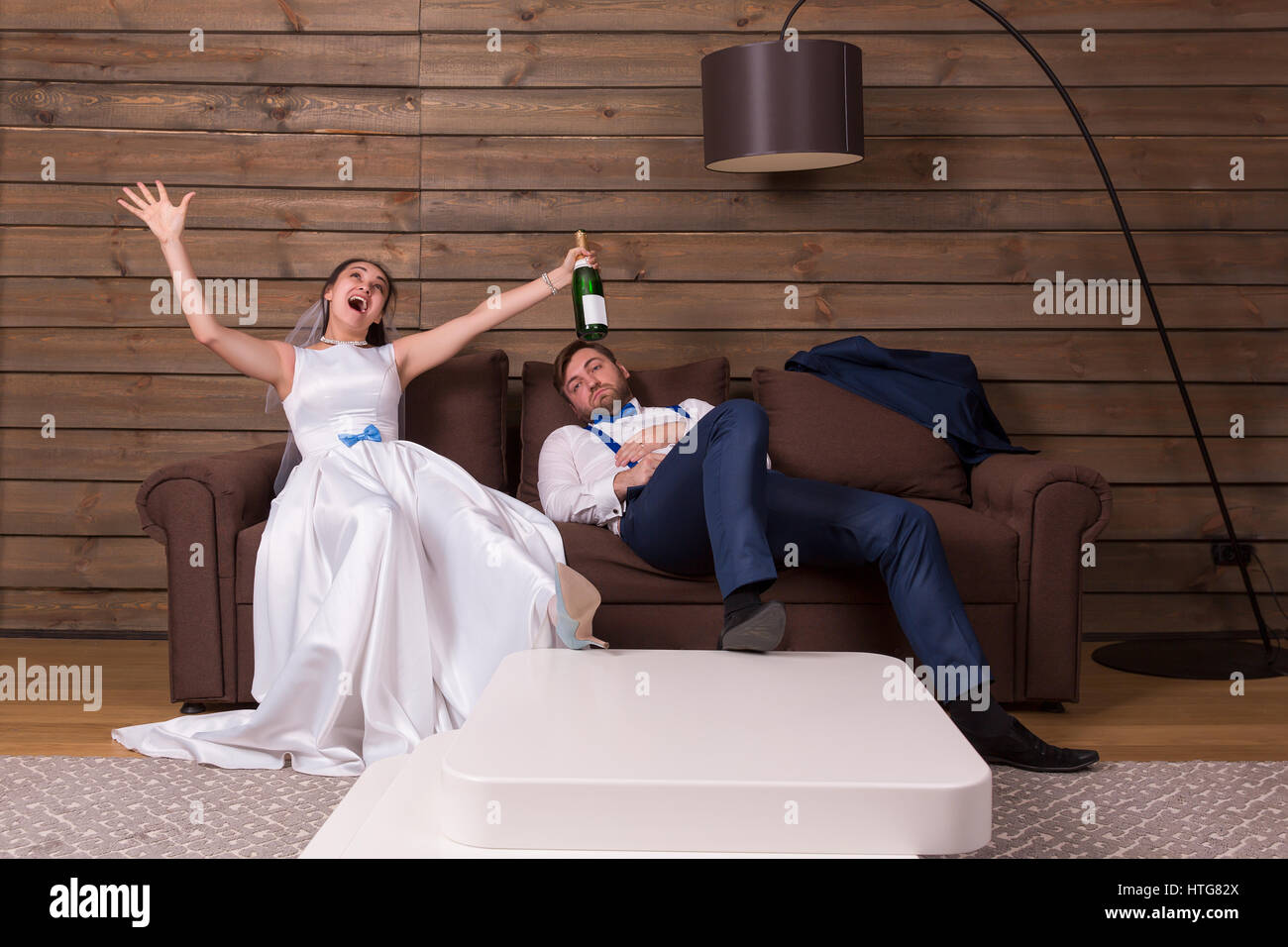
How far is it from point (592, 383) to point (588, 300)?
27cm

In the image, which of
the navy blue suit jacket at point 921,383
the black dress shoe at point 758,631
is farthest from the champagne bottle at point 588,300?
the black dress shoe at point 758,631

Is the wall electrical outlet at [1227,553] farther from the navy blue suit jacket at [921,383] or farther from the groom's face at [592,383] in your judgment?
the groom's face at [592,383]

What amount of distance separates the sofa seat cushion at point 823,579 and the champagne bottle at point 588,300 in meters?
0.56

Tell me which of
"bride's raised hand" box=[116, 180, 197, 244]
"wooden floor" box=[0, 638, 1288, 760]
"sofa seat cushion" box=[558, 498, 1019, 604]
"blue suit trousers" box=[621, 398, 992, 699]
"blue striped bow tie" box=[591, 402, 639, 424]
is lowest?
"wooden floor" box=[0, 638, 1288, 760]

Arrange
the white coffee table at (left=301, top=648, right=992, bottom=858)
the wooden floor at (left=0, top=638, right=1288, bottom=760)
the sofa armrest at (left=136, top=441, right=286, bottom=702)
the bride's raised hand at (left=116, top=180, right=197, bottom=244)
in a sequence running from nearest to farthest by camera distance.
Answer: the white coffee table at (left=301, top=648, right=992, bottom=858)
the wooden floor at (left=0, top=638, right=1288, bottom=760)
the sofa armrest at (left=136, top=441, right=286, bottom=702)
the bride's raised hand at (left=116, top=180, right=197, bottom=244)

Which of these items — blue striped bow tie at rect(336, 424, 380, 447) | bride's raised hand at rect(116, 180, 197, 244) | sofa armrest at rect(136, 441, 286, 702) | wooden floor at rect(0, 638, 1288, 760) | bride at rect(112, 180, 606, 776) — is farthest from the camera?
blue striped bow tie at rect(336, 424, 380, 447)

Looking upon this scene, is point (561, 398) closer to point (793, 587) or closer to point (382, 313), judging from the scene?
point (382, 313)

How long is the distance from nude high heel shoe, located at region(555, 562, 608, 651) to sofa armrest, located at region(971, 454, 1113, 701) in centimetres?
116

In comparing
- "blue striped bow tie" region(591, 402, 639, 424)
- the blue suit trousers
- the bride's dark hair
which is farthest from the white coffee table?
the bride's dark hair

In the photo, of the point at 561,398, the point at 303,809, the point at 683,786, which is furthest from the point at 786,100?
the point at 683,786

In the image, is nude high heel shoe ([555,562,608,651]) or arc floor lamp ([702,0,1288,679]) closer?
nude high heel shoe ([555,562,608,651])

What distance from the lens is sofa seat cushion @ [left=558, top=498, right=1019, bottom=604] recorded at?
2514 millimetres

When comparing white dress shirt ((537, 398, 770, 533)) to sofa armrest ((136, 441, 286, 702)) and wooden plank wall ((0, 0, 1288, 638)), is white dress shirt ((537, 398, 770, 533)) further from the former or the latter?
sofa armrest ((136, 441, 286, 702))
